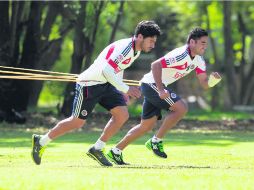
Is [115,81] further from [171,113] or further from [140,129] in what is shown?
[171,113]

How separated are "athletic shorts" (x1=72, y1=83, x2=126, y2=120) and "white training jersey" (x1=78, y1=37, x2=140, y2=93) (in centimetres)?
9

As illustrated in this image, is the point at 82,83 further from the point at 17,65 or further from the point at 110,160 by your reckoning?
the point at 17,65

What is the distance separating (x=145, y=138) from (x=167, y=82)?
527 centimetres

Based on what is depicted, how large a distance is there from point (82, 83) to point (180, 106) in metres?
1.63

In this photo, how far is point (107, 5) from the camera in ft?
84.6

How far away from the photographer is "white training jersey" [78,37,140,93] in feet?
36.7

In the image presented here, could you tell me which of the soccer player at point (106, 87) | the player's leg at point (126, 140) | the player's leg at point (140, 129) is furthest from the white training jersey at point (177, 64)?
the soccer player at point (106, 87)

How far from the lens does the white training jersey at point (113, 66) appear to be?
11.2 metres

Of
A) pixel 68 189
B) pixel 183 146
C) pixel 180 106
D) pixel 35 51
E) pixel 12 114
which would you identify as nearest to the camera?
pixel 68 189

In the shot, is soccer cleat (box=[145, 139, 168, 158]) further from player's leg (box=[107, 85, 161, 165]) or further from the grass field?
player's leg (box=[107, 85, 161, 165])

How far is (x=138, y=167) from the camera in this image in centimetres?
1100

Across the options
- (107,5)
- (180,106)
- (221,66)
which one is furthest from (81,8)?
(221,66)

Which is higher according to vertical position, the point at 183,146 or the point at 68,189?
the point at 68,189

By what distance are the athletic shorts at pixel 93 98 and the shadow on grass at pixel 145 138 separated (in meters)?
4.01
